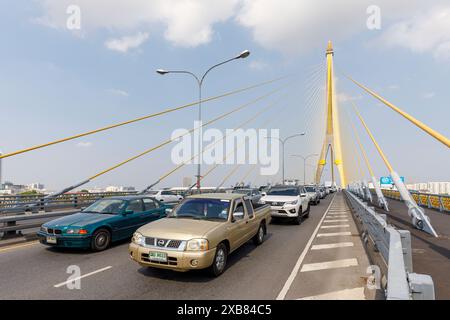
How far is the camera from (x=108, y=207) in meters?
8.80

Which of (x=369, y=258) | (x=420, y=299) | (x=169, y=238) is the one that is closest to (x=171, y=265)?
(x=169, y=238)

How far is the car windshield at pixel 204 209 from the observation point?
6599 mm

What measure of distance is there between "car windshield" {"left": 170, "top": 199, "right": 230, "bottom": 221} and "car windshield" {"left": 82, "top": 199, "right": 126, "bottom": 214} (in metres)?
2.64

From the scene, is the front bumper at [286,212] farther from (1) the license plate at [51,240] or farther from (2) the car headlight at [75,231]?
(1) the license plate at [51,240]

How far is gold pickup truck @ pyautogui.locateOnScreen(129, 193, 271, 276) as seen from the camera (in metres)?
5.22

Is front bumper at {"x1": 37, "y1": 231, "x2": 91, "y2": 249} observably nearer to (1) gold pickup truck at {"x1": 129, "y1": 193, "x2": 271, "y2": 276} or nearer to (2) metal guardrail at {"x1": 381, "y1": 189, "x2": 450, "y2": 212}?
(1) gold pickup truck at {"x1": 129, "y1": 193, "x2": 271, "y2": 276}

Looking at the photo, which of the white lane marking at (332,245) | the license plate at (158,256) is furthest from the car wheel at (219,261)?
the white lane marking at (332,245)

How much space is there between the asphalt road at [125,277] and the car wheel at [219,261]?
0.15 m

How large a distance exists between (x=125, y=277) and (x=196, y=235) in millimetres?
1698
